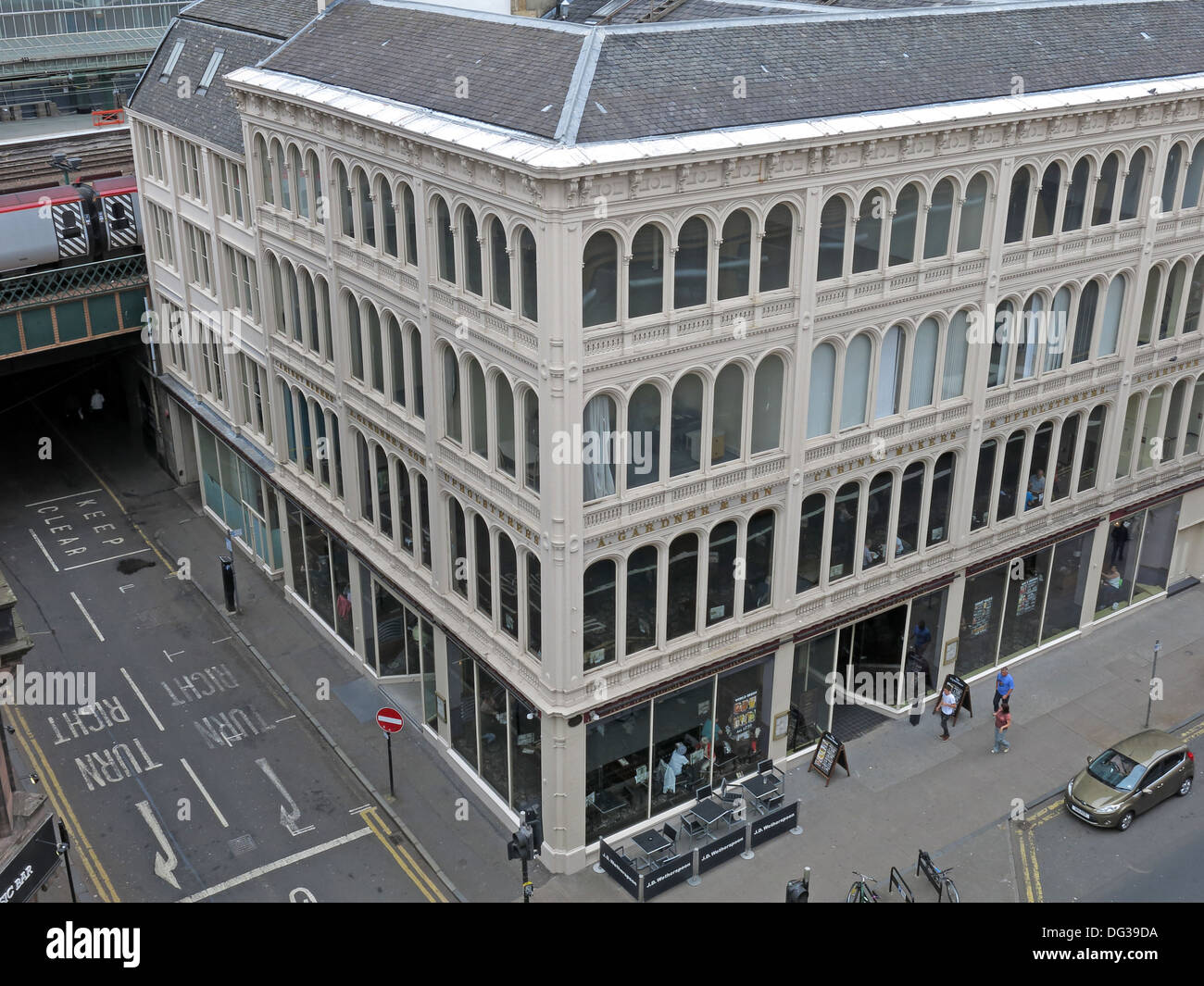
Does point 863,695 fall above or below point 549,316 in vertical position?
below

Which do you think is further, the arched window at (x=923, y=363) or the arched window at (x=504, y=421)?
the arched window at (x=923, y=363)

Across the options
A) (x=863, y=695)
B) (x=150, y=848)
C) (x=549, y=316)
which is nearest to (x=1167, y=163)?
(x=863, y=695)

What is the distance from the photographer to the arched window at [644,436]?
27.0 m

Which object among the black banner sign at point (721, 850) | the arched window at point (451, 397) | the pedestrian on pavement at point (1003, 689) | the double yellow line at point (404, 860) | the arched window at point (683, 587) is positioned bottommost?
the double yellow line at point (404, 860)

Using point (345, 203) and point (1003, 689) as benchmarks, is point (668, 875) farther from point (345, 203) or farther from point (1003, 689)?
point (345, 203)

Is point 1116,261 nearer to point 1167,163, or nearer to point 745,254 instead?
point 1167,163

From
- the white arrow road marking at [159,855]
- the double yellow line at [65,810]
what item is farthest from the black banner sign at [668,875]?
the double yellow line at [65,810]

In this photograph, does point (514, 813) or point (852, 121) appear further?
point (514, 813)

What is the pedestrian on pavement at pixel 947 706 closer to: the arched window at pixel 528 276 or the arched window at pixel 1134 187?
the arched window at pixel 1134 187

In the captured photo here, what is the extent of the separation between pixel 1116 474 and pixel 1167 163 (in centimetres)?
914

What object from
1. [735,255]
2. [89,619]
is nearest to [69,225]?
[89,619]

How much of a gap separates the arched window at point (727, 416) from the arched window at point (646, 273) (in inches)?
102

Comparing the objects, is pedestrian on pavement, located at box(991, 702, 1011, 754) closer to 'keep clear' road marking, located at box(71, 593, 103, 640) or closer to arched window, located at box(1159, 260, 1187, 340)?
arched window, located at box(1159, 260, 1187, 340)

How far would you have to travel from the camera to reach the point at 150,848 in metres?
30.9
